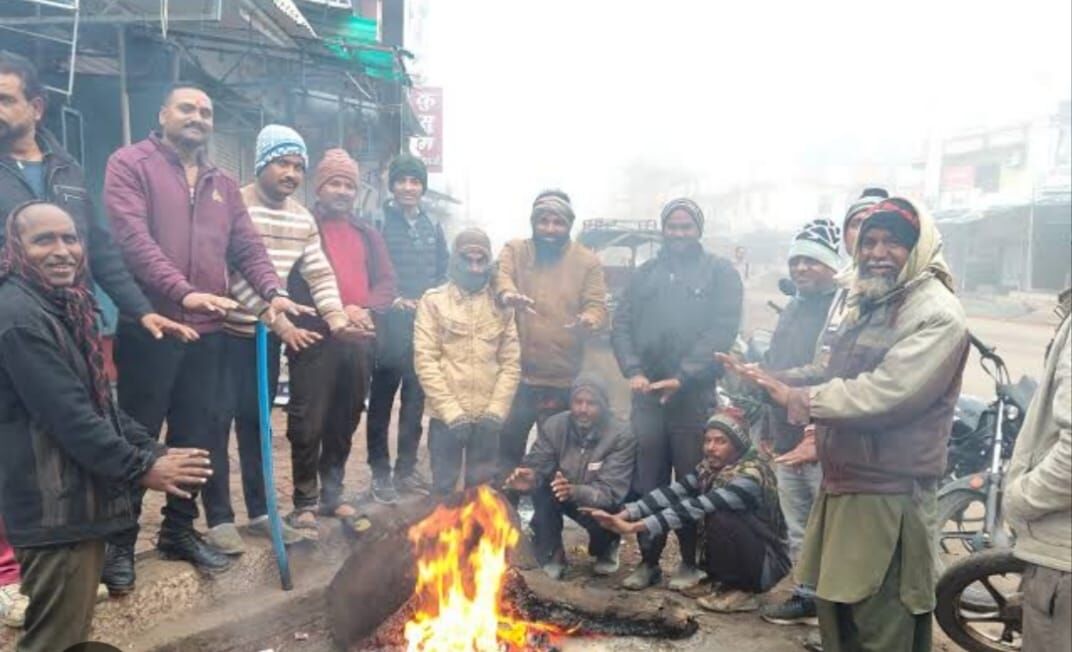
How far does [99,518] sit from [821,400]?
287 centimetres

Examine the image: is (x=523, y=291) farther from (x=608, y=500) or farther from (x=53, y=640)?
(x=53, y=640)

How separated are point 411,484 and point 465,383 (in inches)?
43.1

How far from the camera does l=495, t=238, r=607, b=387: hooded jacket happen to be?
5250 millimetres

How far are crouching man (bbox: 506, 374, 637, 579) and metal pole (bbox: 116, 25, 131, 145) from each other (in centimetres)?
642

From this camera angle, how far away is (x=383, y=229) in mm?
5781

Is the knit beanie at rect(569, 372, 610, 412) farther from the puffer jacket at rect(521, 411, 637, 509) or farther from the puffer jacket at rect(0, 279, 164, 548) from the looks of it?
the puffer jacket at rect(0, 279, 164, 548)

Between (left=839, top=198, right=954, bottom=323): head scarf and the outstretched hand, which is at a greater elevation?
(left=839, top=198, right=954, bottom=323): head scarf

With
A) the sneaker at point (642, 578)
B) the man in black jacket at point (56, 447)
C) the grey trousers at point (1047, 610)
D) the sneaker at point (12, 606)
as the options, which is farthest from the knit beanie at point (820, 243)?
the sneaker at point (12, 606)

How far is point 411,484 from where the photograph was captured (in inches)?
218

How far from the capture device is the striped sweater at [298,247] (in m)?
4.33

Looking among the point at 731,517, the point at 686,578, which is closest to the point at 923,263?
the point at 731,517

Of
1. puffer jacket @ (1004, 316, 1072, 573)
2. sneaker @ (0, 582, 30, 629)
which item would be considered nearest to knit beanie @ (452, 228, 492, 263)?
sneaker @ (0, 582, 30, 629)

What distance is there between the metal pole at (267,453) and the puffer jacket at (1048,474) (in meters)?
3.41

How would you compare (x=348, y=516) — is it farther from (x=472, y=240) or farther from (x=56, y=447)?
(x=56, y=447)
